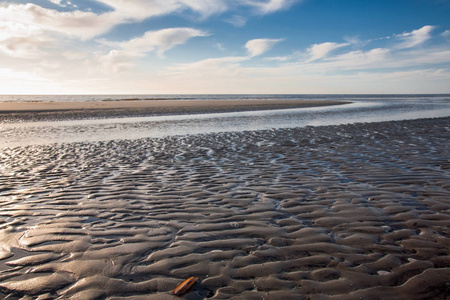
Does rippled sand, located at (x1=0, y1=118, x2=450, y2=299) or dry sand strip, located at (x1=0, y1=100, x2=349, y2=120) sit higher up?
dry sand strip, located at (x1=0, y1=100, x2=349, y2=120)

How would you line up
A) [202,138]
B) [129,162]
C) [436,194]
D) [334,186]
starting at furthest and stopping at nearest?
[202,138], [129,162], [334,186], [436,194]

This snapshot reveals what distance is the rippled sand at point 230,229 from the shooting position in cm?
323

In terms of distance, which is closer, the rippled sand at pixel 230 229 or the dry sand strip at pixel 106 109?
the rippled sand at pixel 230 229

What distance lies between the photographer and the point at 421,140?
13.0 meters

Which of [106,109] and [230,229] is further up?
[106,109]

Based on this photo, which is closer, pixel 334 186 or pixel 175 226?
pixel 175 226

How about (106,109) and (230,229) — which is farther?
(106,109)

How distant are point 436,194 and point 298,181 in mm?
2804

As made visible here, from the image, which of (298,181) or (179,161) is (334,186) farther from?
(179,161)

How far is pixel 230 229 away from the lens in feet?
15.1

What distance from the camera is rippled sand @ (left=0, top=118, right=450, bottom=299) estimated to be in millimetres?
3227

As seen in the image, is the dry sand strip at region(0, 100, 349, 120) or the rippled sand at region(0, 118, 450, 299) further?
the dry sand strip at region(0, 100, 349, 120)

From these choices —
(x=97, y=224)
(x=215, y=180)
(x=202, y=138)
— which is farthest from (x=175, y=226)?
(x=202, y=138)

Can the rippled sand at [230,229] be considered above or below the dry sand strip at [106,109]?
below
